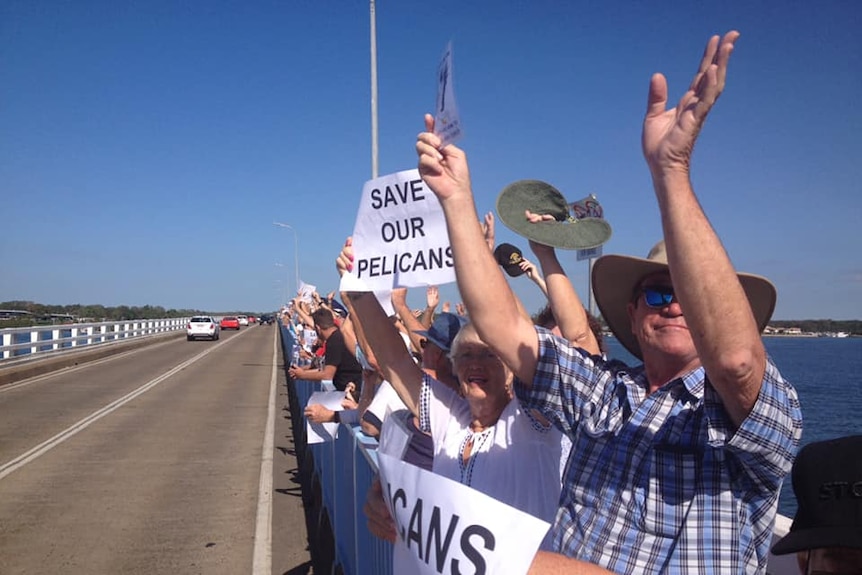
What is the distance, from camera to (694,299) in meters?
1.52

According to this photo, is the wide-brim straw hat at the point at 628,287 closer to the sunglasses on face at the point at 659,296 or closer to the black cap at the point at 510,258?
the sunglasses on face at the point at 659,296

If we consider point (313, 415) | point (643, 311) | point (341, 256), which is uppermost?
point (341, 256)

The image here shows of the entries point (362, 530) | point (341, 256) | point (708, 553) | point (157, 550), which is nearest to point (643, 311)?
point (708, 553)

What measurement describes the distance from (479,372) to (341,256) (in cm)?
104

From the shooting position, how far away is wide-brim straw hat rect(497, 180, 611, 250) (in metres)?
2.74

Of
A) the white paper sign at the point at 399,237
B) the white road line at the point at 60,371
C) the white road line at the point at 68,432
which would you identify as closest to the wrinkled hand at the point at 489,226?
the white paper sign at the point at 399,237

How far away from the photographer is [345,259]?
11.0 ft

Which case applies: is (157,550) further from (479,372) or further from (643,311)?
(643,311)

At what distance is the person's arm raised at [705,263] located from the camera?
1506mm

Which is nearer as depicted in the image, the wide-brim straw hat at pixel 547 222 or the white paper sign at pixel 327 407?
the wide-brim straw hat at pixel 547 222

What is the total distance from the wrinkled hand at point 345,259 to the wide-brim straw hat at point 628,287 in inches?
53.4

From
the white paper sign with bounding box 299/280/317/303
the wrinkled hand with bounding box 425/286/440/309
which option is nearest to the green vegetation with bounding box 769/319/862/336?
the wrinkled hand with bounding box 425/286/440/309

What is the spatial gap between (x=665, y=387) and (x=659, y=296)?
262 mm

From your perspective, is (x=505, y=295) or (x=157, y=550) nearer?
(x=505, y=295)
